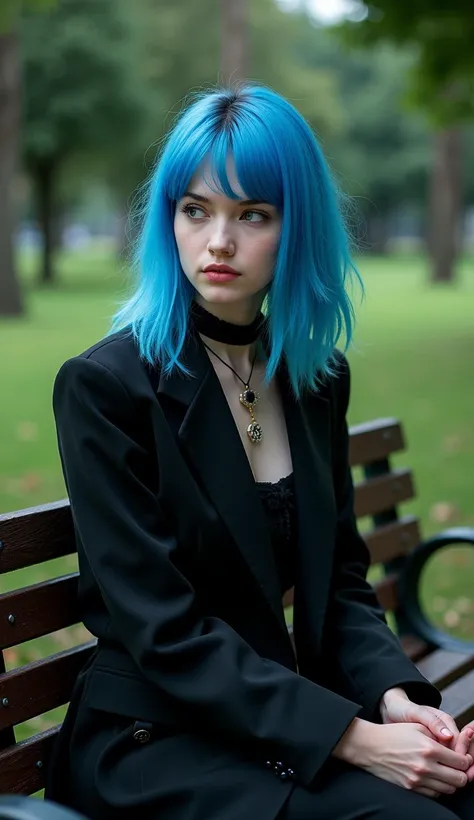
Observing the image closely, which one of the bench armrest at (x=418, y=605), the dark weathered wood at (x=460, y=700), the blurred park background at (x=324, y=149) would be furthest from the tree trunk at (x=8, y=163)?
the dark weathered wood at (x=460, y=700)

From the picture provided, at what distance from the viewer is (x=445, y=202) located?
1362 inches

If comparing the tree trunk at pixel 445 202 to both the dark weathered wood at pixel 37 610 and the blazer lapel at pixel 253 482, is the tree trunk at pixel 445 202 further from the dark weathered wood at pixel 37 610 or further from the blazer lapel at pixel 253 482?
the dark weathered wood at pixel 37 610

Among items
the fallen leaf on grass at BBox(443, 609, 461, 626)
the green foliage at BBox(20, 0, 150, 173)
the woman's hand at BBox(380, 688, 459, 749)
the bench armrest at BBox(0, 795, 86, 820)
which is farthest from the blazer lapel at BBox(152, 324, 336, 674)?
the green foliage at BBox(20, 0, 150, 173)

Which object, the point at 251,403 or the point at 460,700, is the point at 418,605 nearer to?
the point at 460,700

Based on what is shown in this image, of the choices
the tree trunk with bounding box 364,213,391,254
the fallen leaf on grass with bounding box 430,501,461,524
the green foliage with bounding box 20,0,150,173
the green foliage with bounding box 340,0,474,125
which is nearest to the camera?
the fallen leaf on grass with bounding box 430,501,461,524

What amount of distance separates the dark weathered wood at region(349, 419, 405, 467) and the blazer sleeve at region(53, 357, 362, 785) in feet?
5.08

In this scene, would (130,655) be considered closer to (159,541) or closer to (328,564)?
(159,541)

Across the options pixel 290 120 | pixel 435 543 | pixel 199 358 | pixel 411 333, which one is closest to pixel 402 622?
pixel 435 543

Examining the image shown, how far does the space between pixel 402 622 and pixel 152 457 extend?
76.0 inches

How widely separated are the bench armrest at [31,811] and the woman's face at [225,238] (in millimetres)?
1160

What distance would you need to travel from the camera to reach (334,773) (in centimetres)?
232

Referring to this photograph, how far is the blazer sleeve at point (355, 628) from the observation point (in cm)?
269

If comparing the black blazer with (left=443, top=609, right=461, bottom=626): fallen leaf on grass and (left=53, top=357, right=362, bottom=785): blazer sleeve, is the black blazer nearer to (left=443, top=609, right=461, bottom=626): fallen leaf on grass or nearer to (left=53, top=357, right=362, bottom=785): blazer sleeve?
(left=53, top=357, right=362, bottom=785): blazer sleeve

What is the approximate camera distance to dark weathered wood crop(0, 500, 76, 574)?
2.62 m
